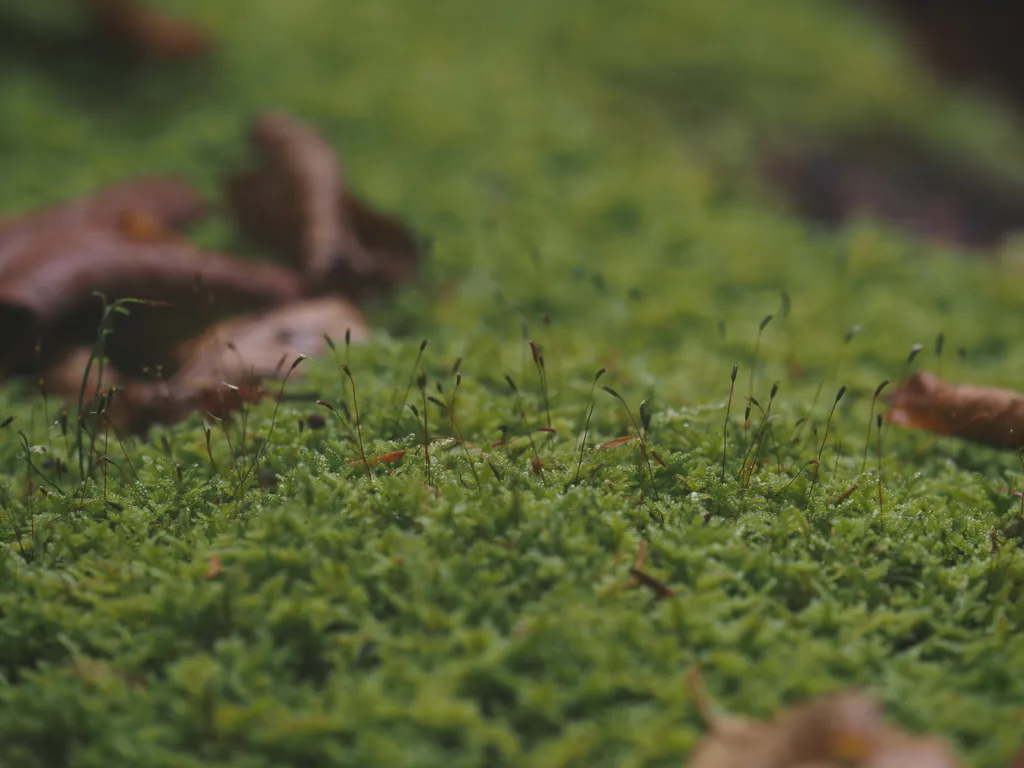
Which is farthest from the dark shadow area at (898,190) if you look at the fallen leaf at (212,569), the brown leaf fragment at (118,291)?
the fallen leaf at (212,569)

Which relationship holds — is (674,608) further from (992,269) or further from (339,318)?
Answer: (992,269)

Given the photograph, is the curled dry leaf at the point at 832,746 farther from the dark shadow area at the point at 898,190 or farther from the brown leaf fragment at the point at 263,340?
the dark shadow area at the point at 898,190

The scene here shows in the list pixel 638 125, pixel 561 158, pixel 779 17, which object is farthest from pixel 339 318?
pixel 779 17

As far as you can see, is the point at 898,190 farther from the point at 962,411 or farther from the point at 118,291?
the point at 118,291

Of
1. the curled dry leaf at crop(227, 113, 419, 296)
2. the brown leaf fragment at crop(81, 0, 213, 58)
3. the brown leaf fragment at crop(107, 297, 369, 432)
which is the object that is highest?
the brown leaf fragment at crop(81, 0, 213, 58)

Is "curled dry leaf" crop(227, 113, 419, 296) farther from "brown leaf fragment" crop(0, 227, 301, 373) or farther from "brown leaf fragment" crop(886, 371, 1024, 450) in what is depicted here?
"brown leaf fragment" crop(886, 371, 1024, 450)

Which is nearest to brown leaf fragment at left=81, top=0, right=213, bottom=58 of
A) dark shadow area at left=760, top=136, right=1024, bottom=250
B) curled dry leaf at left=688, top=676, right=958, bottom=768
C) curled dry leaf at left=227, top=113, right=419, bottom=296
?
curled dry leaf at left=227, top=113, right=419, bottom=296

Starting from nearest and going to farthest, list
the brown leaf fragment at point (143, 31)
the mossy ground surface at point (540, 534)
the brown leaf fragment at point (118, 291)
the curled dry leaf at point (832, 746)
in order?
the curled dry leaf at point (832, 746) → the mossy ground surface at point (540, 534) → the brown leaf fragment at point (118, 291) → the brown leaf fragment at point (143, 31)
